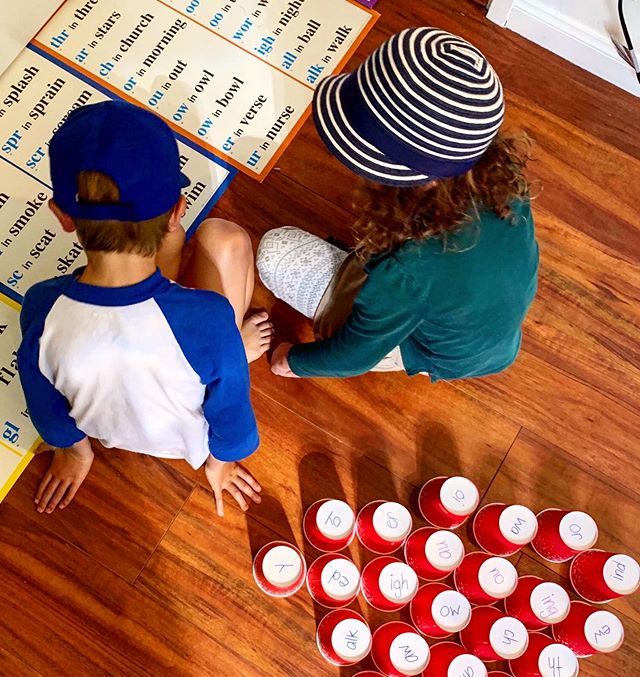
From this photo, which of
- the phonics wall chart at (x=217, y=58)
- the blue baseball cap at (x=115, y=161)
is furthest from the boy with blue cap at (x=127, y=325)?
the phonics wall chart at (x=217, y=58)

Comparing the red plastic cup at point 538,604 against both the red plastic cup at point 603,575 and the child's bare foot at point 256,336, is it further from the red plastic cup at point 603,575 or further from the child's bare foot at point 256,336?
the child's bare foot at point 256,336

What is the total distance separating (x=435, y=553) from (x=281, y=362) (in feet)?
1.19

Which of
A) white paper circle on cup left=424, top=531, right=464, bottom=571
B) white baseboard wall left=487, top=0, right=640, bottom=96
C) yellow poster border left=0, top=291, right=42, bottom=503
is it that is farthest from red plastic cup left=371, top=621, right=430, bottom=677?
white baseboard wall left=487, top=0, right=640, bottom=96

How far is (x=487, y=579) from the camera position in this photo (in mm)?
1030

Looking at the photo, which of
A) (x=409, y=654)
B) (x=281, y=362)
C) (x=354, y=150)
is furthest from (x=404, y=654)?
(x=354, y=150)

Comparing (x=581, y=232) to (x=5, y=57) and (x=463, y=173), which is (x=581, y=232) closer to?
(x=463, y=173)

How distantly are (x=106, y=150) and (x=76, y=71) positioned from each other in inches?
25.0

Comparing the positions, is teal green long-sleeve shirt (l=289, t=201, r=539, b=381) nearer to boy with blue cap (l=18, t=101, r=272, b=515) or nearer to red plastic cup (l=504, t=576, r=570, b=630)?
boy with blue cap (l=18, t=101, r=272, b=515)

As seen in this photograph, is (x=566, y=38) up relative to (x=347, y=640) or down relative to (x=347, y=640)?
up

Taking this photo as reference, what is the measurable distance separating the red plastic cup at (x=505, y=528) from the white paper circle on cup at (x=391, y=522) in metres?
0.12

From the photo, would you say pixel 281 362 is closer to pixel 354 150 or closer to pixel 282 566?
pixel 282 566

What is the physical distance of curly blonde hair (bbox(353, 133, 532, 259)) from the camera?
2.52ft

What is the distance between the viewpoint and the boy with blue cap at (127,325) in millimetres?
719

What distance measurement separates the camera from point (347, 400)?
1166mm
